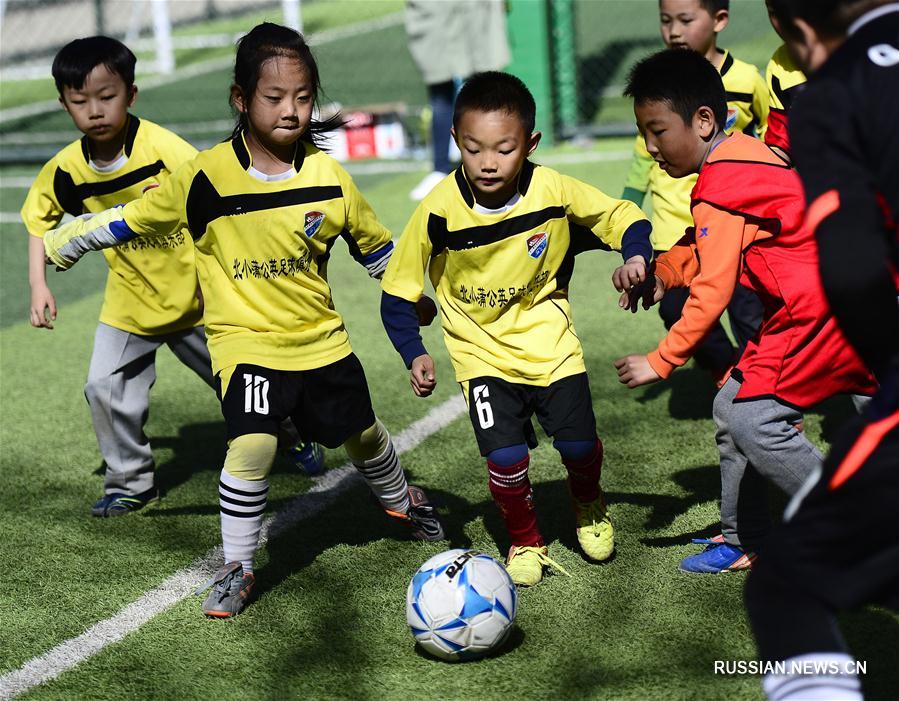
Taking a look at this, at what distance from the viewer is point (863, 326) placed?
240 cm

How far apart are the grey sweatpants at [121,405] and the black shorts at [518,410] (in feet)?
4.41

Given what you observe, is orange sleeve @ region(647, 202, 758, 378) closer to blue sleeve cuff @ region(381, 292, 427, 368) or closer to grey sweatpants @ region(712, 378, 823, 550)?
grey sweatpants @ region(712, 378, 823, 550)

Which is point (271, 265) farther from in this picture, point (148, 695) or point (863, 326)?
A: point (863, 326)

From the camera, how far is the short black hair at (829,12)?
7.95 ft

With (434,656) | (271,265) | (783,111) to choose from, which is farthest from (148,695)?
(783,111)

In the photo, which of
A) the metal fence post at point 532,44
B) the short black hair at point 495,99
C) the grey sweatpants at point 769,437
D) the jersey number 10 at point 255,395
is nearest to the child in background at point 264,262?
the jersey number 10 at point 255,395

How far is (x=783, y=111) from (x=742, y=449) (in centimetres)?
201

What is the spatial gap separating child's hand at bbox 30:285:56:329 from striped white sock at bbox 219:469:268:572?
1184 millimetres

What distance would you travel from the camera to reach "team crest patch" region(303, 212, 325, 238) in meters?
4.09

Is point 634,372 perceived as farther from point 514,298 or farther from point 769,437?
point 514,298

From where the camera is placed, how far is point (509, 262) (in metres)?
4.05

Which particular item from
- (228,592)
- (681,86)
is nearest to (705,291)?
(681,86)

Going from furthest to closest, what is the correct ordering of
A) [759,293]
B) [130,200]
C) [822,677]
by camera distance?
1. [130,200]
2. [759,293]
3. [822,677]

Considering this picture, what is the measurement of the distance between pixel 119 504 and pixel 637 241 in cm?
232
